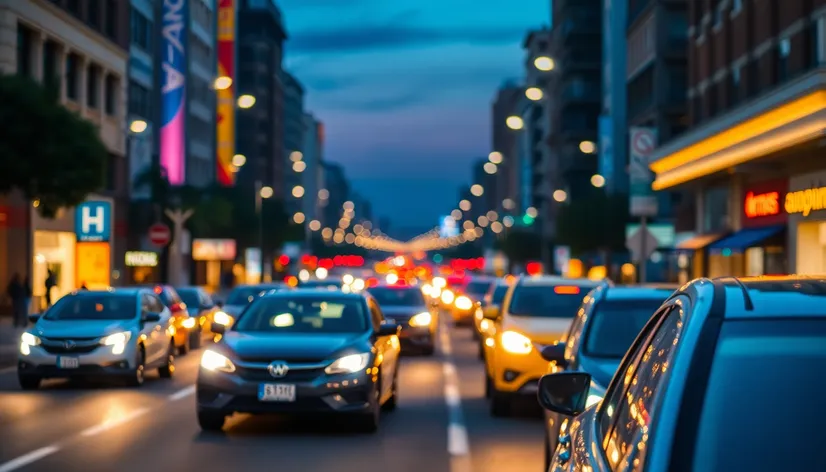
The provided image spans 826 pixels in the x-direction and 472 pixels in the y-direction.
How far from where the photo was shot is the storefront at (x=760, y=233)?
137ft

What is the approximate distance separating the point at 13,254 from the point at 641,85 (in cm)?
4483

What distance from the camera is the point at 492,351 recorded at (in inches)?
730

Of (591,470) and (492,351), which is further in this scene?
(492,351)

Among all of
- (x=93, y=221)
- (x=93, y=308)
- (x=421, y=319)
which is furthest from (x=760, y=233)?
(x=93, y=221)

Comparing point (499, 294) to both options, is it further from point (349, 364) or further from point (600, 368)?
point (600, 368)

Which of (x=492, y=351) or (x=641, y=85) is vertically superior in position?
(x=641, y=85)

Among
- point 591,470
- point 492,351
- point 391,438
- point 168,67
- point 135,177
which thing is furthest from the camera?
point 168,67

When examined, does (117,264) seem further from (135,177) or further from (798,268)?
(798,268)

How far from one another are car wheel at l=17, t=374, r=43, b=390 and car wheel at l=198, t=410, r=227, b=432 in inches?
263

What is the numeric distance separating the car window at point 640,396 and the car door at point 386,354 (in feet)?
37.9

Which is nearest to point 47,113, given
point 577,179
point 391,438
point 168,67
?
point 391,438

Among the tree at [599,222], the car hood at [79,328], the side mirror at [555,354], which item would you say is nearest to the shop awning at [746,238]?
the car hood at [79,328]

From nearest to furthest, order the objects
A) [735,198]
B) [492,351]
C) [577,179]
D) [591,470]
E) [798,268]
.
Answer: [591,470], [492,351], [798,268], [735,198], [577,179]

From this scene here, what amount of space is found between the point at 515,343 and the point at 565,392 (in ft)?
35.7
